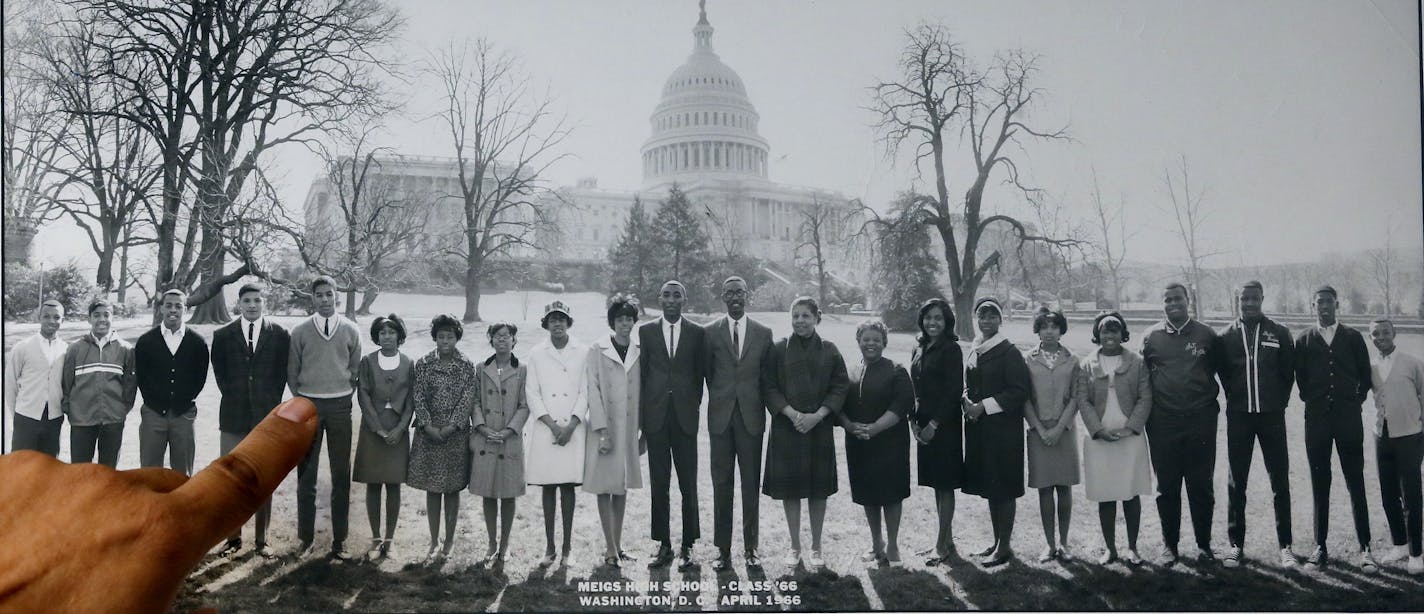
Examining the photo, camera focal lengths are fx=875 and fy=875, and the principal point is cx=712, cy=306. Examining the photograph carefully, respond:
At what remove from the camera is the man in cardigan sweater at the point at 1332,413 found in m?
4.34

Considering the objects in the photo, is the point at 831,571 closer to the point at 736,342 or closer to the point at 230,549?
the point at 736,342

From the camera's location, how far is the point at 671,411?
4379mm

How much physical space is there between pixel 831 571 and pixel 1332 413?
2.60 metres

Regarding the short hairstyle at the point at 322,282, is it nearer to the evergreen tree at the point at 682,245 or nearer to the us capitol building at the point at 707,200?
the us capitol building at the point at 707,200

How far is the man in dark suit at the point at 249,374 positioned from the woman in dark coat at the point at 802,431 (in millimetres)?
2530

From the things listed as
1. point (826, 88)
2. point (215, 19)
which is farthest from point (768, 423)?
point (215, 19)

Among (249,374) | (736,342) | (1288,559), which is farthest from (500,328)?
(1288,559)

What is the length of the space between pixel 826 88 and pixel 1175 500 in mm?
2813

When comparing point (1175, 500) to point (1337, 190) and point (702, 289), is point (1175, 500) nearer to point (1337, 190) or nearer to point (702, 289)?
point (1337, 190)

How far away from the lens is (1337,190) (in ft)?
15.0

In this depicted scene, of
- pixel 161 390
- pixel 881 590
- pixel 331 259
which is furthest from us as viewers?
pixel 331 259

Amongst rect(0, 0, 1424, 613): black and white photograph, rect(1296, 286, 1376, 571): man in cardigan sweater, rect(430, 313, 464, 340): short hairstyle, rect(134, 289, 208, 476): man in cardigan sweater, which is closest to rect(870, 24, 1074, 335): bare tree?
rect(0, 0, 1424, 613): black and white photograph

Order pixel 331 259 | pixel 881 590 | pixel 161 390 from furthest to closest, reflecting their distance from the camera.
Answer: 1. pixel 331 259
2. pixel 161 390
3. pixel 881 590

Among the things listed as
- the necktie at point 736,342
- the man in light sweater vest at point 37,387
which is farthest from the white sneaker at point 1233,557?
the man in light sweater vest at point 37,387
